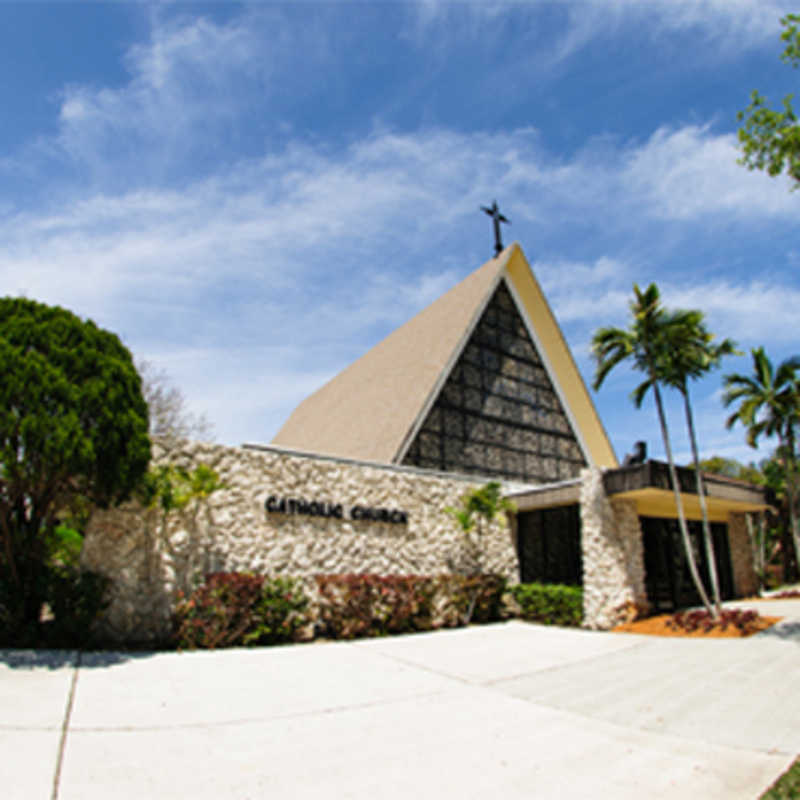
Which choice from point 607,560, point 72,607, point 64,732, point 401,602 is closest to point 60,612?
point 72,607

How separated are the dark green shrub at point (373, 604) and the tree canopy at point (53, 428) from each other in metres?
4.01

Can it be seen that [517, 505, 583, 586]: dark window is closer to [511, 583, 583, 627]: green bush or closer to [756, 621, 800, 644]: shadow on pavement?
[511, 583, 583, 627]: green bush

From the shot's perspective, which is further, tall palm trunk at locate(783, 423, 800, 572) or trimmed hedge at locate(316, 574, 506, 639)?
tall palm trunk at locate(783, 423, 800, 572)

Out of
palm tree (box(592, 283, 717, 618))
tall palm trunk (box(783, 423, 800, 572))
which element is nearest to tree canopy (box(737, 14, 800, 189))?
palm tree (box(592, 283, 717, 618))

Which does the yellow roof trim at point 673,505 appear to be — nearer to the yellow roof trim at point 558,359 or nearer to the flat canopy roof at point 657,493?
the flat canopy roof at point 657,493

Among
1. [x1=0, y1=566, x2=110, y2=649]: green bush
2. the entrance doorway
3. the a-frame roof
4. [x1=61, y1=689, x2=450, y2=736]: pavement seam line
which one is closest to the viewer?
[x1=61, y1=689, x2=450, y2=736]: pavement seam line

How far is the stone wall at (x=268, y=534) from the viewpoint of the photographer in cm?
847

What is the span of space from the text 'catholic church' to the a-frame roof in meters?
0.07

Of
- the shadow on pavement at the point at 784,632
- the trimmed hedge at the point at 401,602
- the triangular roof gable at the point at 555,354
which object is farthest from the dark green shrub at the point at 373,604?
the triangular roof gable at the point at 555,354

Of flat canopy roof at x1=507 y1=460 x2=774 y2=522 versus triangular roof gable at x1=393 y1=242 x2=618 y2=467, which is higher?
triangular roof gable at x1=393 y1=242 x2=618 y2=467

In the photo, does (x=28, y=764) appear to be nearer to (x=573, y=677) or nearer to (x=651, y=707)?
(x=651, y=707)

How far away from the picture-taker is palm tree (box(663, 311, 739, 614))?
11484mm

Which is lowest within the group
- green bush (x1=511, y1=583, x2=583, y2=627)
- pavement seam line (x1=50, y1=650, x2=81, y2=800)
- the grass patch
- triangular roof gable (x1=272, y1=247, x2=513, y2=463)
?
green bush (x1=511, y1=583, x2=583, y2=627)

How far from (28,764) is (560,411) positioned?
Result: 19.8 m
